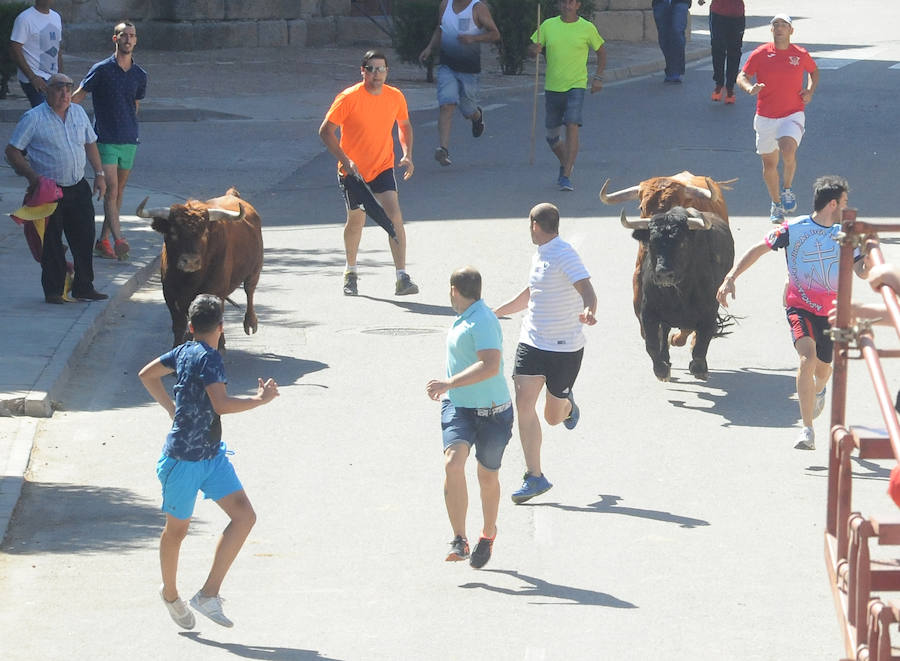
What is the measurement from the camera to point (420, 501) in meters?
8.66

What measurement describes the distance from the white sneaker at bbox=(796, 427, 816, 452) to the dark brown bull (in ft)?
14.7

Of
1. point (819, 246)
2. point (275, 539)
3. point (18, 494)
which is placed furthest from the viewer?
point (819, 246)

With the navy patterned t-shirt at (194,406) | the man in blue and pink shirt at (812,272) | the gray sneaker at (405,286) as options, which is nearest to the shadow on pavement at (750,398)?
the man in blue and pink shirt at (812,272)

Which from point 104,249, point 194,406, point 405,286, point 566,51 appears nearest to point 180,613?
point 194,406

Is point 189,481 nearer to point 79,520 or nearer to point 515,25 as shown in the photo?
point 79,520

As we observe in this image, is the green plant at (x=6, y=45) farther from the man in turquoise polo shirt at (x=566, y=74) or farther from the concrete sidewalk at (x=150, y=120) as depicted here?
the man in turquoise polo shirt at (x=566, y=74)

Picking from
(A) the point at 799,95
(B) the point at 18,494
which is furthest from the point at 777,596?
(A) the point at 799,95

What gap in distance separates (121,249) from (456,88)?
6287 mm

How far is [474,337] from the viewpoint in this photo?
24.5 ft

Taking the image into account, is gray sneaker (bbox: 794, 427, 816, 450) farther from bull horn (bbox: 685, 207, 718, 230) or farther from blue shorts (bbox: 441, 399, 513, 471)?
Result: blue shorts (bbox: 441, 399, 513, 471)

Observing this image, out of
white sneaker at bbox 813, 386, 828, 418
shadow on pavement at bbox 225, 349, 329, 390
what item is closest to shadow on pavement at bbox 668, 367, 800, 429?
white sneaker at bbox 813, 386, 828, 418

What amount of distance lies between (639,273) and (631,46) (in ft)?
75.5

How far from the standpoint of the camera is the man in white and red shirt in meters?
16.1

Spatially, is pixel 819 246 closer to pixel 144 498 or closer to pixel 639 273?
pixel 639 273
